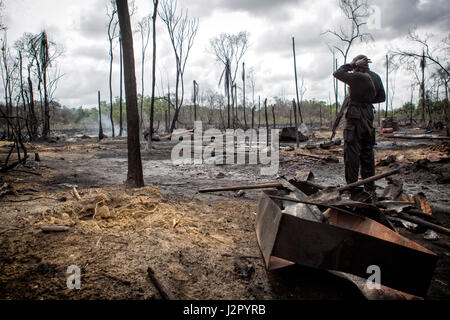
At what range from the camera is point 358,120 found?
359cm

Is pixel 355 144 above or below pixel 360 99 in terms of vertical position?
below

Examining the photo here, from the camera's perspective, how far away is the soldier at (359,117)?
3.54 metres

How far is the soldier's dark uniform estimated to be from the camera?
3541mm

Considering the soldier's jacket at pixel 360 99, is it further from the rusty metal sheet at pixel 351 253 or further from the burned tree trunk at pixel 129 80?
the burned tree trunk at pixel 129 80

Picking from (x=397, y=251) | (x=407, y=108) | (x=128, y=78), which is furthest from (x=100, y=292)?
(x=407, y=108)

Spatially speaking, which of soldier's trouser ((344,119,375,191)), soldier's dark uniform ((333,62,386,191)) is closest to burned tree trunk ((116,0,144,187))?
soldier's dark uniform ((333,62,386,191))

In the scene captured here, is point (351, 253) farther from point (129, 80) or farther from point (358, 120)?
point (129, 80)

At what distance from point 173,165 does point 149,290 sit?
21.8 ft

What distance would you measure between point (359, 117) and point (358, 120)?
0.05 m

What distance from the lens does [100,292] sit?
1562mm

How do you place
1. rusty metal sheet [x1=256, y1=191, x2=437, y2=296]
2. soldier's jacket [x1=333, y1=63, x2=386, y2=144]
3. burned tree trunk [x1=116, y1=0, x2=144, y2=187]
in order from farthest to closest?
1. burned tree trunk [x1=116, y1=0, x2=144, y2=187]
2. soldier's jacket [x1=333, y1=63, x2=386, y2=144]
3. rusty metal sheet [x1=256, y1=191, x2=437, y2=296]

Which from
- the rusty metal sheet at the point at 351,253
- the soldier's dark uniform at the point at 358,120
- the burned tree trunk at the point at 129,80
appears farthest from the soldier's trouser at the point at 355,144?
the burned tree trunk at the point at 129,80

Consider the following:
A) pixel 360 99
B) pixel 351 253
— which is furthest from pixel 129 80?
pixel 351 253

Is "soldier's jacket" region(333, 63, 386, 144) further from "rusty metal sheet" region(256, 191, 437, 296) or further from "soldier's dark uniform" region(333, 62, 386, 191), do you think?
"rusty metal sheet" region(256, 191, 437, 296)
